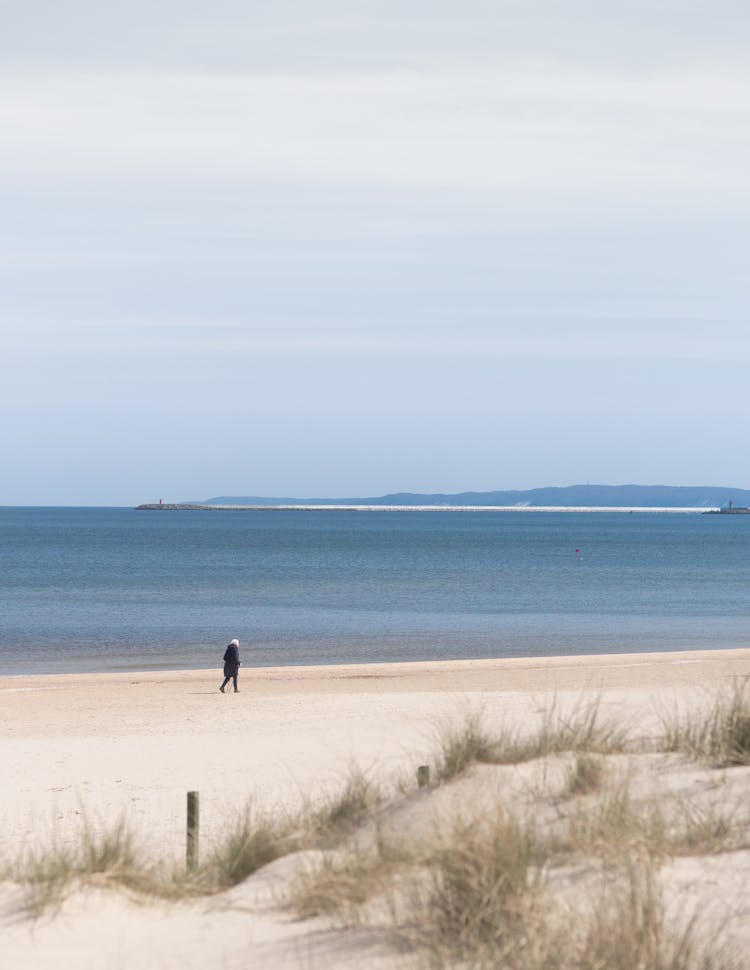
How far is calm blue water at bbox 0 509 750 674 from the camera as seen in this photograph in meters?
37.5

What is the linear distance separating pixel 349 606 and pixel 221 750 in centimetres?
3732

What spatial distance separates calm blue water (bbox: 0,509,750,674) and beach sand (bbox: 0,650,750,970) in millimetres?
5828

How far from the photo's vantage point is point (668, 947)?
5.40 meters

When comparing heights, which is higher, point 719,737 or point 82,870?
point 719,737

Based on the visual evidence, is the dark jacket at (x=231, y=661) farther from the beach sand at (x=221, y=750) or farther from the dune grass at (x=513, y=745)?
the dune grass at (x=513, y=745)

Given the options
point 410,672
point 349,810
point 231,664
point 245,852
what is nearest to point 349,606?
point 410,672

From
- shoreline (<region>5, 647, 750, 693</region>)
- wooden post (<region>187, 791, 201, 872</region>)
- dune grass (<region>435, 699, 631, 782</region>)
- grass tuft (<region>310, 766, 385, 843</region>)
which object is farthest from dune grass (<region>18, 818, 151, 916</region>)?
shoreline (<region>5, 647, 750, 693</region>)

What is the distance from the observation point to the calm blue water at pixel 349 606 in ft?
123

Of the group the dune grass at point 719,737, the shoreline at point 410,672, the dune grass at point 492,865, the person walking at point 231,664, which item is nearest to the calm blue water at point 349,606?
the shoreline at point 410,672

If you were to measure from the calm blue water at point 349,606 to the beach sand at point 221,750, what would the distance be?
583 centimetres

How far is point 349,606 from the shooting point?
54656 mm

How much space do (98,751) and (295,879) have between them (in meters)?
11.0

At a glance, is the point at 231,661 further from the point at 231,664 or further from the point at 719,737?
the point at 719,737

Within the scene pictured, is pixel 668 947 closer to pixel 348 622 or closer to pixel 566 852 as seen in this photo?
pixel 566 852
